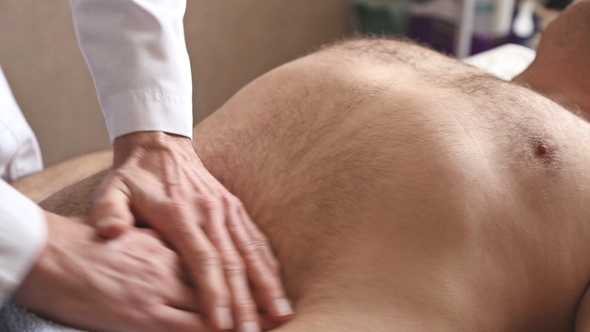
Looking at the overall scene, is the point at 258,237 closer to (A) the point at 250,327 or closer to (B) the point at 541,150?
(A) the point at 250,327

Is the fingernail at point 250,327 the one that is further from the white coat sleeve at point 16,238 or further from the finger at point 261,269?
the white coat sleeve at point 16,238

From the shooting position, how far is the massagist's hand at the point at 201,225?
1.91 ft

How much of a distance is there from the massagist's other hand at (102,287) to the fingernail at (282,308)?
0.09 metres

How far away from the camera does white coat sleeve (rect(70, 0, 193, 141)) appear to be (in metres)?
0.77

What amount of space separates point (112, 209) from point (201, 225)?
0.11 meters

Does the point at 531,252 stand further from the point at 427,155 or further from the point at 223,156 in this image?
the point at 223,156

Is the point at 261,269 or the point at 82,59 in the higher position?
the point at 82,59

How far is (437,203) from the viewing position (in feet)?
2.03

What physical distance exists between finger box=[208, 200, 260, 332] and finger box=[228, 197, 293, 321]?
1 cm

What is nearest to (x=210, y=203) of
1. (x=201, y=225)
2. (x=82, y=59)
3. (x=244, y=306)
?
(x=201, y=225)

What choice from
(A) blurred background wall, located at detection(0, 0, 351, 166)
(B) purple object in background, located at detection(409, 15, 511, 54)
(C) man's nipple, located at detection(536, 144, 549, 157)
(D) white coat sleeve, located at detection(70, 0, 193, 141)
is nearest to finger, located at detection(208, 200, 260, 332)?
(D) white coat sleeve, located at detection(70, 0, 193, 141)

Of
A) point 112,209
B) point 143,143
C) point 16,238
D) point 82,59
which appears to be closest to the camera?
point 16,238

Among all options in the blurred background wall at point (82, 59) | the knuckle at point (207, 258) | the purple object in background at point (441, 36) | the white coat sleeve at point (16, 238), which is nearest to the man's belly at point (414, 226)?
the knuckle at point (207, 258)

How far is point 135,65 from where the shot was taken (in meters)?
0.79
